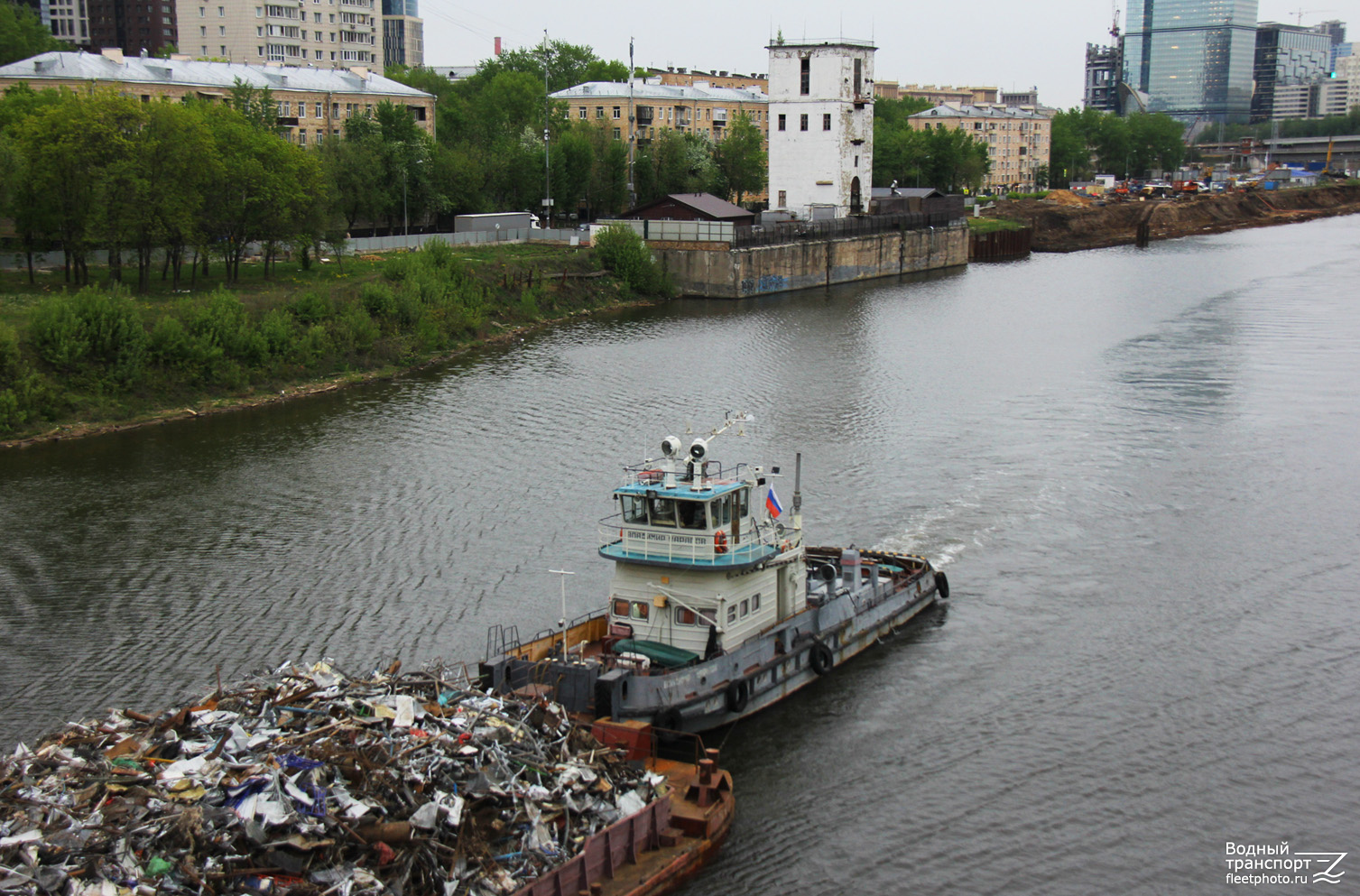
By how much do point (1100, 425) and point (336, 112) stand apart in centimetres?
6300

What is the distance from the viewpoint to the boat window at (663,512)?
20.2 m

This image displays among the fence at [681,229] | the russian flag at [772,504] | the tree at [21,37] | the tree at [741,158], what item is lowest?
the russian flag at [772,504]

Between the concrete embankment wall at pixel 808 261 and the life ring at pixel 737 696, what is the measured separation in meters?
51.4

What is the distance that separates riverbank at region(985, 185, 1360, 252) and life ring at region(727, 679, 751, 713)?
95.5m

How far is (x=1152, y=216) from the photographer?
124 metres

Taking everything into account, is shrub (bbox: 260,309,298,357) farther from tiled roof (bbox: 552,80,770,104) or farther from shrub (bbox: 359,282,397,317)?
tiled roof (bbox: 552,80,770,104)

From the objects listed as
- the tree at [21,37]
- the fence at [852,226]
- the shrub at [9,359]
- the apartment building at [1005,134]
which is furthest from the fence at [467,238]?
the apartment building at [1005,134]

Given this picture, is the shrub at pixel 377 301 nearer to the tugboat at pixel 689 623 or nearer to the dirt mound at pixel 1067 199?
the tugboat at pixel 689 623

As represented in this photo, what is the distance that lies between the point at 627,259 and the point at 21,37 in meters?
59.1

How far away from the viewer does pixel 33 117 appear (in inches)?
1935

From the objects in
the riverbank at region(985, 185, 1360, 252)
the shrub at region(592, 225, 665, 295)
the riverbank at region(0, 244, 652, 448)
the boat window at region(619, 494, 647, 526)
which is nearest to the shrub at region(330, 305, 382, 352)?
the riverbank at region(0, 244, 652, 448)

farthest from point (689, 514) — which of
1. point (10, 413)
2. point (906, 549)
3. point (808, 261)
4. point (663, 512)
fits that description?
point (808, 261)

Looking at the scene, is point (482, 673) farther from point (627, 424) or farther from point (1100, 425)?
point (1100, 425)

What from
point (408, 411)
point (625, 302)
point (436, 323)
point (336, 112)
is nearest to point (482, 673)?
point (408, 411)
